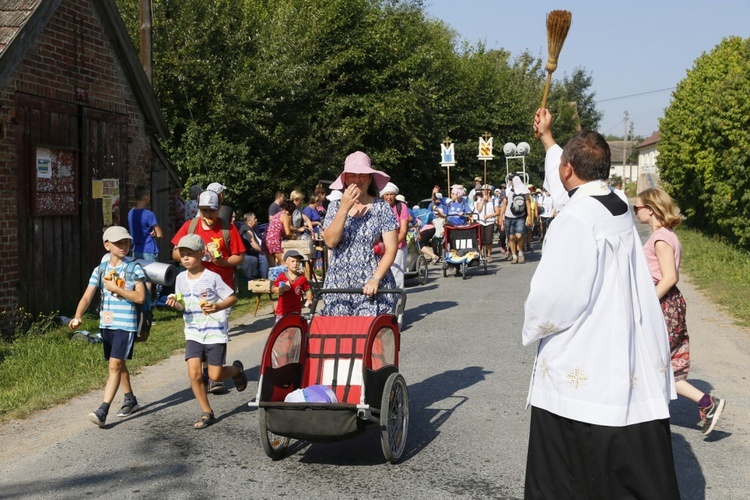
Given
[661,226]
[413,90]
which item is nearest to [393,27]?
[413,90]

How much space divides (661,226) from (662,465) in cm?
306

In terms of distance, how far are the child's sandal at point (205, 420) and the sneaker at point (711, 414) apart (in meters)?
3.76

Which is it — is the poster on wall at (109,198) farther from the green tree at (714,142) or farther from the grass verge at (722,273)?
the green tree at (714,142)

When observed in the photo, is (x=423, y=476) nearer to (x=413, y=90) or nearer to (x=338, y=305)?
(x=338, y=305)

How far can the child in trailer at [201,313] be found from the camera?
698 centimetres

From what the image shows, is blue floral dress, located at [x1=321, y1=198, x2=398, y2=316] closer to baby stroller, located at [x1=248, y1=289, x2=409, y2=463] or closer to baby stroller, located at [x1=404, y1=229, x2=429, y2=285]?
baby stroller, located at [x1=248, y1=289, x2=409, y2=463]

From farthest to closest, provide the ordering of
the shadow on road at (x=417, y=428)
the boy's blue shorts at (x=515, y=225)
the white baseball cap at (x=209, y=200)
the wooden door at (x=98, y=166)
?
the boy's blue shorts at (x=515, y=225) → the wooden door at (x=98, y=166) → the white baseball cap at (x=209, y=200) → the shadow on road at (x=417, y=428)

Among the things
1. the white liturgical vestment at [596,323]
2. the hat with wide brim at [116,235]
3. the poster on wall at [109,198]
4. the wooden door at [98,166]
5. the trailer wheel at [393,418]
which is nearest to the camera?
the white liturgical vestment at [596,323]

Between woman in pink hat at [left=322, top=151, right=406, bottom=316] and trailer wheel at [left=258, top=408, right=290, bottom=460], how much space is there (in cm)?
99

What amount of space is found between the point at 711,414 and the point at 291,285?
14.6 ft

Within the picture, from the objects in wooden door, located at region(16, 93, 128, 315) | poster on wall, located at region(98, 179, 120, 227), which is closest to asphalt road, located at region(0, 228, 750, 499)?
wooden door, located at region(16, 93, 128, 315)

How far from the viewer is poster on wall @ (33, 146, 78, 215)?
12008 millimetres

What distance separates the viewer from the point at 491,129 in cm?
4622

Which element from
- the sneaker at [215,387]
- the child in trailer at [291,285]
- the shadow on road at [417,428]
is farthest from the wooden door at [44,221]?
the shadow on road at [417,428]
